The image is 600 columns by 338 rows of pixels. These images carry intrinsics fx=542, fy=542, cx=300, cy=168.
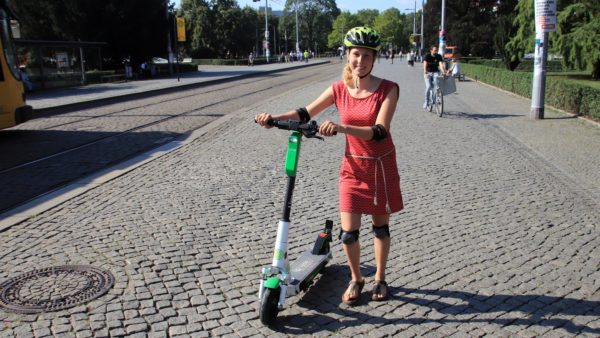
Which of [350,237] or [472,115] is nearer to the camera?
[350,237]

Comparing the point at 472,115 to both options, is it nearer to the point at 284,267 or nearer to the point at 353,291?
the point at 353,291

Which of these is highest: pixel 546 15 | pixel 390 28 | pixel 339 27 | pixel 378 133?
pixel 339 27

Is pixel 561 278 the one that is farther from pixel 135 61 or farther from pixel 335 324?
pixel 135 61

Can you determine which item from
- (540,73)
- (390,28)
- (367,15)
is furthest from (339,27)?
(540,73)

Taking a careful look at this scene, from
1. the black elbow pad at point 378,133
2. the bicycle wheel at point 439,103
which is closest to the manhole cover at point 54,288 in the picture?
the black elbow pad at point 378,133

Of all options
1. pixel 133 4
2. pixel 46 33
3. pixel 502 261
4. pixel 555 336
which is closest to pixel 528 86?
pixel 502 261

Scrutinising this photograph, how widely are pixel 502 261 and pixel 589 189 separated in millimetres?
3038

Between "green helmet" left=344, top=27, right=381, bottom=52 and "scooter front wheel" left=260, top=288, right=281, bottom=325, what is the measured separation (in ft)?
5.24

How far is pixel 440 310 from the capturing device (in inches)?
143

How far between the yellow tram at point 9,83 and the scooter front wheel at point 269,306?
381 inches

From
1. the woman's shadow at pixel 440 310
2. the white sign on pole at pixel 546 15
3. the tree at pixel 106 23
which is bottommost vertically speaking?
the woman's shadow at pixel 440 310

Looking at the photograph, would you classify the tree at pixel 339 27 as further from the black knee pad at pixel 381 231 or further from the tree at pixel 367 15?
the black knee pad at pixel 381 231

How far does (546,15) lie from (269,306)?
38.7 ft

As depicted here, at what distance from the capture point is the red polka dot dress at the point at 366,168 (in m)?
3.44
